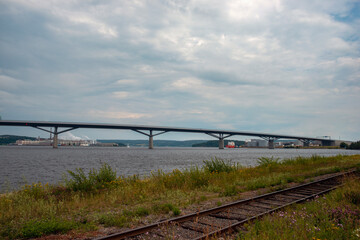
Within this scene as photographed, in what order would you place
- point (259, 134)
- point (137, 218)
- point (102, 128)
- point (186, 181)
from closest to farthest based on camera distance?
1. point (137, 218)
2. point (186, 181)
3. point (102, 128)
4. point (259, 134)

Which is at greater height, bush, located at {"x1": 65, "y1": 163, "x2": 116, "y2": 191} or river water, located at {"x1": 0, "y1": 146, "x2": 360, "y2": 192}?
bush, located at {"x1": 65, "y1": 163, "x2": 116, "y2": 191}

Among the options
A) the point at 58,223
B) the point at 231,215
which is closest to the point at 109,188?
the point at 58,223

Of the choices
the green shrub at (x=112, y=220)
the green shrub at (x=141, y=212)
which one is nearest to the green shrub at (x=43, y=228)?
the green shrub at (x=112, y=220)

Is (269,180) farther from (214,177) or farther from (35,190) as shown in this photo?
(35,190)

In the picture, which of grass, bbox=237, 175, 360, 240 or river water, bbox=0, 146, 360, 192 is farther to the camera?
river water, bbox=0, 146, 360, 192

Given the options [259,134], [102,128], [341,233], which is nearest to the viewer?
[341,233]

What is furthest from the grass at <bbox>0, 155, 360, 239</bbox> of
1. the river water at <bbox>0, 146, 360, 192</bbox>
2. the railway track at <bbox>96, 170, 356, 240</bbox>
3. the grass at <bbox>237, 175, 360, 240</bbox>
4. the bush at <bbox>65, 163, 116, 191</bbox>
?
the river water at <bbox>0, 146, 360, 192</bbox>

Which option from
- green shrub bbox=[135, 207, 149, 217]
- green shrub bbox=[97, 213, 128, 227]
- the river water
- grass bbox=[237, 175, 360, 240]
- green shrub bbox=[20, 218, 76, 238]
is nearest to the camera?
grass bbox=[237, 175, 360, 240]

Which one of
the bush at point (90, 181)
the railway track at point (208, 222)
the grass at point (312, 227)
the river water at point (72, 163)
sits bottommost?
the river water at point (72, 163)

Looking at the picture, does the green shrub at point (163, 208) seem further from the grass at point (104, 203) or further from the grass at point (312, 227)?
the grass at point (312, 227)

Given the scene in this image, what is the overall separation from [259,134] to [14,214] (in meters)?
152

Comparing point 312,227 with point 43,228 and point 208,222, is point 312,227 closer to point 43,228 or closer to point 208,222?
point 208,222

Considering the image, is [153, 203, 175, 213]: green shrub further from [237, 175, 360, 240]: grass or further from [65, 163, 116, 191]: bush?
[65, 163, 116, 191]: bush

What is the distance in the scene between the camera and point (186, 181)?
55.4 feet
